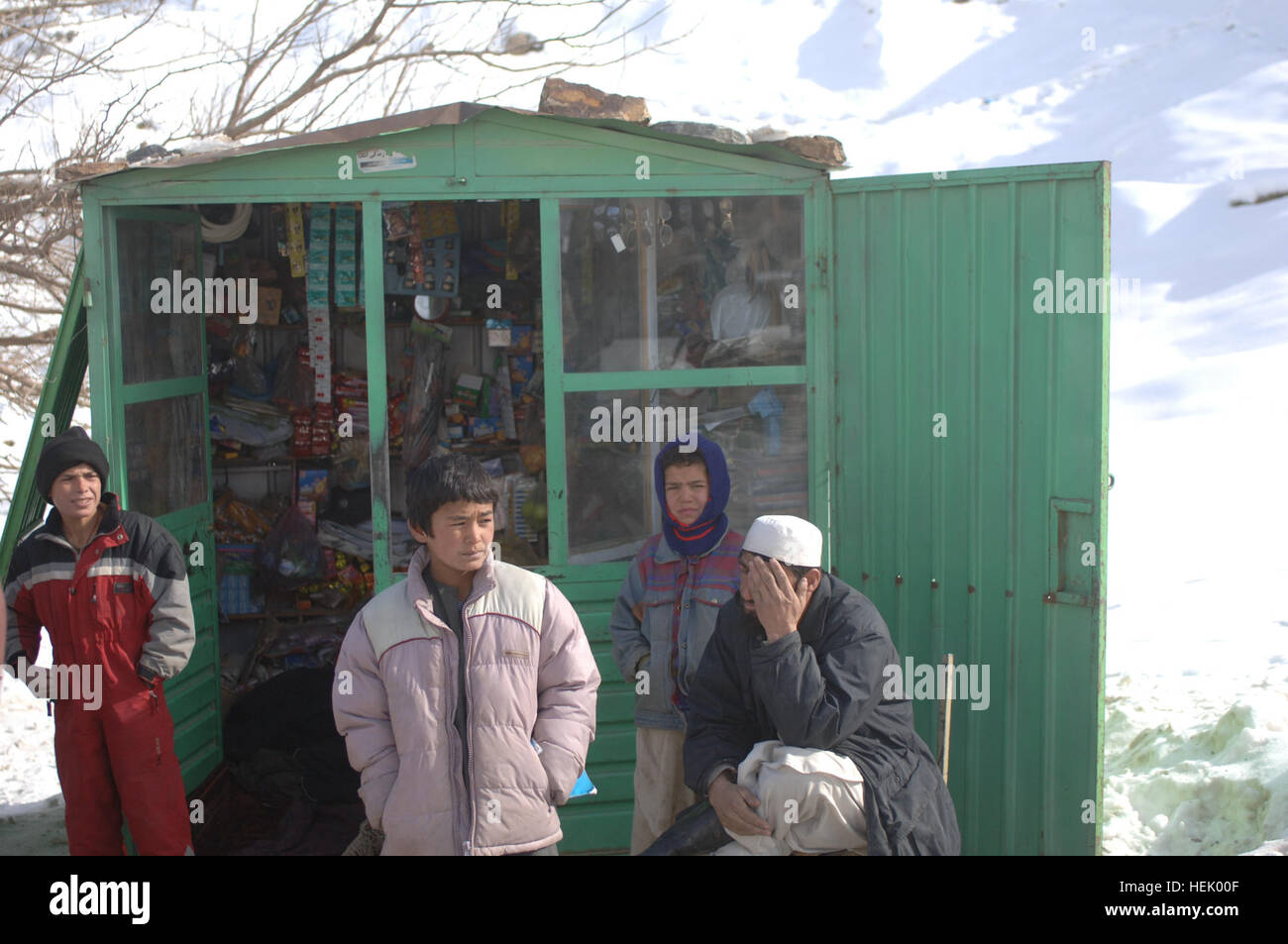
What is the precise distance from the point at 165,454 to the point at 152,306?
678mm

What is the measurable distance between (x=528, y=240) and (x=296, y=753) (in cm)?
290

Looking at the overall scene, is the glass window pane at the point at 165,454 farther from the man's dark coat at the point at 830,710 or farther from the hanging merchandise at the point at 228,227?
the man's dark coat at the point at 830,710

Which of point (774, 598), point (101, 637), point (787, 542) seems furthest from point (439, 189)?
point (774, 598)

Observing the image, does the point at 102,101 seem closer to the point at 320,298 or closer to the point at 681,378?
the point at 320,298

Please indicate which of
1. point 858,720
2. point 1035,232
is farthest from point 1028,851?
point 1035,232

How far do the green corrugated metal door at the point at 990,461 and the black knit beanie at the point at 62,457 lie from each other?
2898 mm

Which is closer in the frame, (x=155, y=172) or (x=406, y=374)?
(x=155, y=172)

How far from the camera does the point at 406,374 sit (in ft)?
20.8

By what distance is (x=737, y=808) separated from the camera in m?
3.21

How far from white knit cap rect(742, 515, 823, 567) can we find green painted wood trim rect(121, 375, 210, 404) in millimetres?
2965

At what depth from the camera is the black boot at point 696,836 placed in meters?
3.35

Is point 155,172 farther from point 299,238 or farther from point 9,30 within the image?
point 9,30

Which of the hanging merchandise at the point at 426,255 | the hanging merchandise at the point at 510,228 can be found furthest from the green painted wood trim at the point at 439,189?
the hanging merchandise at the point at 510,228

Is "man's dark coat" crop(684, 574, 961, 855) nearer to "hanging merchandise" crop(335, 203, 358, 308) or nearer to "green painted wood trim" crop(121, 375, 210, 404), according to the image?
"green painted wood trim" crop(121, 375, 210, 404)
